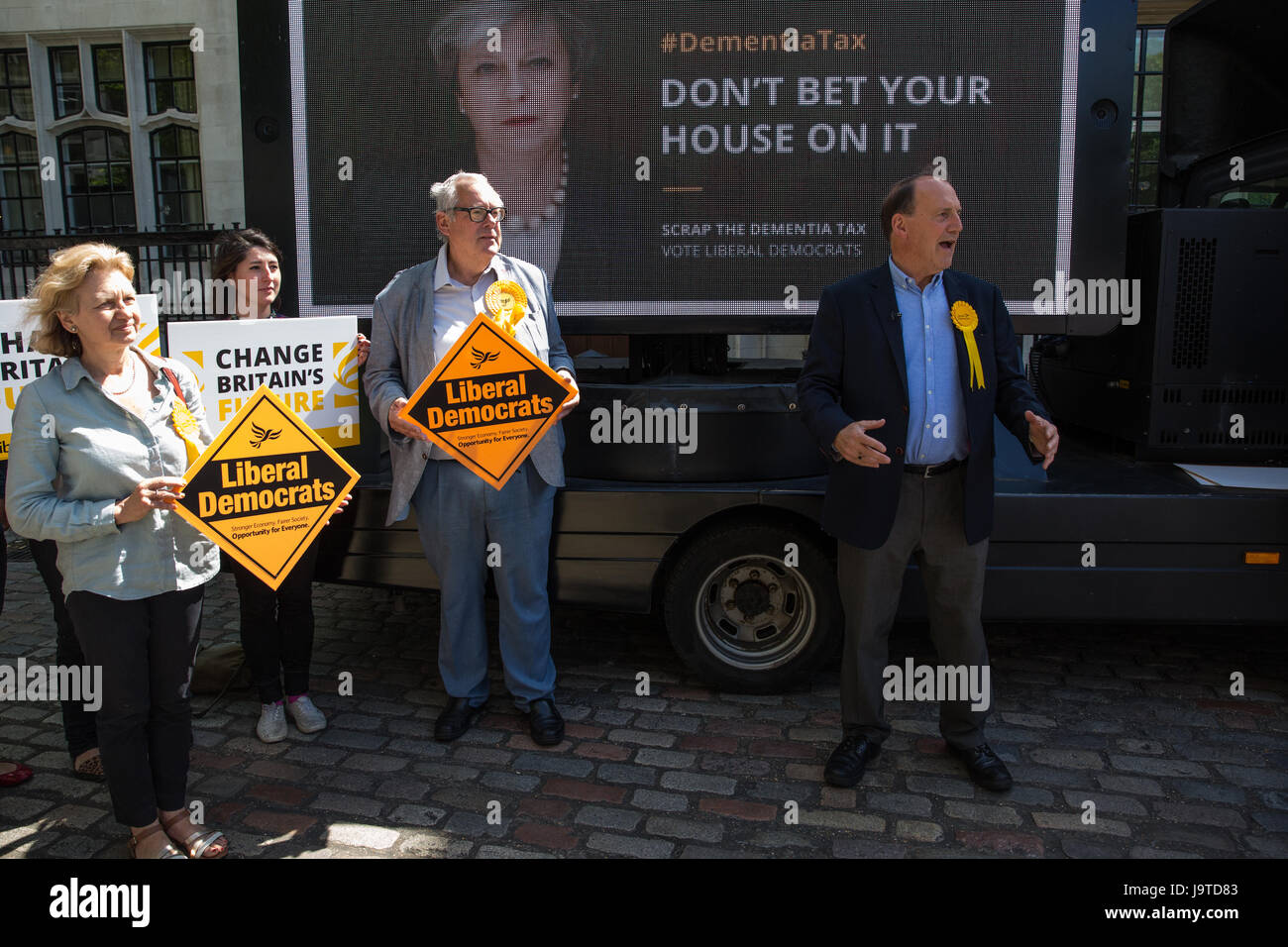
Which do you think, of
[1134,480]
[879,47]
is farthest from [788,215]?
[1134,480]

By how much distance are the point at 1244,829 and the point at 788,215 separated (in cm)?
290

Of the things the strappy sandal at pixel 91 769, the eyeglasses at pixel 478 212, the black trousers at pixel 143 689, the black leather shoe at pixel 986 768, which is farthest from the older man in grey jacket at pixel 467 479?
the black leather shoe at pixel 986 768

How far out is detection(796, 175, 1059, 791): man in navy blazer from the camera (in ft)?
11.5

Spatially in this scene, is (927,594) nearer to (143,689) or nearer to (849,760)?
(849,760)

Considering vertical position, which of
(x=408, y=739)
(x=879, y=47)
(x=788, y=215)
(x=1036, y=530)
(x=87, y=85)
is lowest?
(x=408, y=739)

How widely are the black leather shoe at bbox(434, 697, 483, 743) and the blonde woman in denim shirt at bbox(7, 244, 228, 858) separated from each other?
3.52 ft

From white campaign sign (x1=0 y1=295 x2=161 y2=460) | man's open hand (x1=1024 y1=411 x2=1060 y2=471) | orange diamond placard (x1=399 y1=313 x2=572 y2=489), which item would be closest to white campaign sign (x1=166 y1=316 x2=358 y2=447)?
white campaign sign (x1=0 y1=295 x2=161 y2=460)

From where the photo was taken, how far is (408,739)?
4.13 meters

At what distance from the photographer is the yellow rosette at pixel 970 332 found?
11.5 ft

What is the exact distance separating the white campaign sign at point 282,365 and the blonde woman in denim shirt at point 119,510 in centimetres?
72

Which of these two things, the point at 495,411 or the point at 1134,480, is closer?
the point at 495,411

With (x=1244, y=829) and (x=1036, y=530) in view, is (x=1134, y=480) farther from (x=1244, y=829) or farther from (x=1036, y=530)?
(x=1244, y=829)

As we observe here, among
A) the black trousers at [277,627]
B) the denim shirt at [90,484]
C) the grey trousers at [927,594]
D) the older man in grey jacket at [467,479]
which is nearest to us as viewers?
the denim shirt at [90,484]

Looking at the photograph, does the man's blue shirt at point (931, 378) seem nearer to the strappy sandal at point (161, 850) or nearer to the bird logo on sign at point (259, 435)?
the bird logo on sign at point (259, 435)
